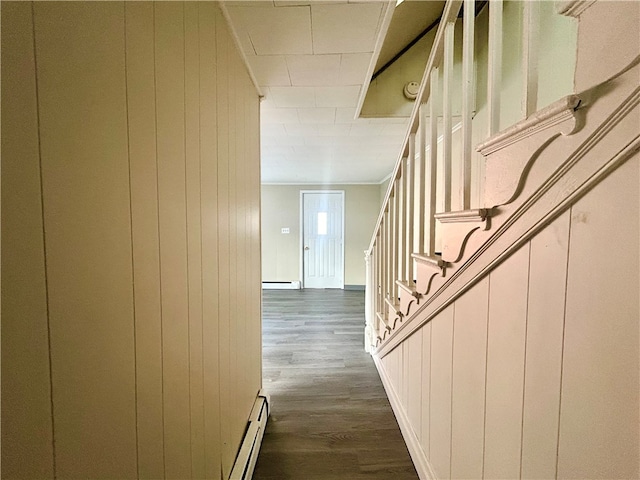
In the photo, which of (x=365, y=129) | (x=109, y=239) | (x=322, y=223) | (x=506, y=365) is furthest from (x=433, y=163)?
→ (x=322, y=223)

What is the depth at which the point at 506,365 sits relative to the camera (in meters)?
0.78

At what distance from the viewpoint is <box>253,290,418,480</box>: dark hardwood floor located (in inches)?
57.8

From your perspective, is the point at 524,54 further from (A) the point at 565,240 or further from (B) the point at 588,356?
(B) the point at 588,356

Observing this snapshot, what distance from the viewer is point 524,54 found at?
28.0 inches

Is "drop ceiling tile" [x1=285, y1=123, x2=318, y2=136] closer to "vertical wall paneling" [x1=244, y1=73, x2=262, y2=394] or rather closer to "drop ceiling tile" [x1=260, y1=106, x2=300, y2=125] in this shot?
"drop ceiling tile" [x1=260, y1=106, x2=300, y2=125]

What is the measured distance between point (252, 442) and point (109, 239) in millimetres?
1365

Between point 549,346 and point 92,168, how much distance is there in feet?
3.25

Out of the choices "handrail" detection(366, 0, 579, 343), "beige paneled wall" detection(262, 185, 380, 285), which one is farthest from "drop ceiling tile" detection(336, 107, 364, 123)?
"beige paneled wall" detection(262, 185, 380, 285)

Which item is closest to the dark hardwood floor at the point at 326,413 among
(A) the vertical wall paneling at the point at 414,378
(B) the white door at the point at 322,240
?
(A) the vertical wall paneling at the point at 414,378

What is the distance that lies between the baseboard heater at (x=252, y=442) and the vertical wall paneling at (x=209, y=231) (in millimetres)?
218

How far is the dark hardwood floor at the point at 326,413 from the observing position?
147 cm

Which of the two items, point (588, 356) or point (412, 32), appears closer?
point (588, 356)

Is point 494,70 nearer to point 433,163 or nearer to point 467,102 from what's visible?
point 467,102

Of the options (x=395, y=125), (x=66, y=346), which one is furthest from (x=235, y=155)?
(x=395, y=125)
